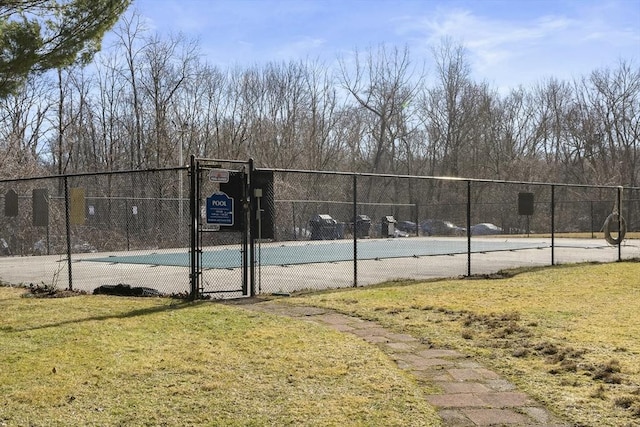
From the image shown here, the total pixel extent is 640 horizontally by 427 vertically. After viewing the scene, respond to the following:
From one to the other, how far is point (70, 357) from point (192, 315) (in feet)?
7.12

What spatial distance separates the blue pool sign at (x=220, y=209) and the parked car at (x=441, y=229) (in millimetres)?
24091

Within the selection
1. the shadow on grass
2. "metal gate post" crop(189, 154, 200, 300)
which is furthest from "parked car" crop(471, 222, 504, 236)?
the shadow on grass

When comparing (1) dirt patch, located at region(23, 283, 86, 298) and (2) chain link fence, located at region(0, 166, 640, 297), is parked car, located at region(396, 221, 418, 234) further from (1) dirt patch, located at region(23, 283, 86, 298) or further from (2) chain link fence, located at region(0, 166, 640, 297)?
(1) dirt patch, located at region(23, 283, 86, 298)

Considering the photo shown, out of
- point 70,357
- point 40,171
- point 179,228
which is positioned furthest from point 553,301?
point 40,171

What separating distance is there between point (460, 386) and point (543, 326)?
256 centimetres

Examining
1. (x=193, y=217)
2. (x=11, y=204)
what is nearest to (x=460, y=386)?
(x=193, y=217)

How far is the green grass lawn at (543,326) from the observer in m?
4.28

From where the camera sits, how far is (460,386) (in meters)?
4.46

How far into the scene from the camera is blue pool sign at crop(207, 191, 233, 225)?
857cm

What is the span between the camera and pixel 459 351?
5.55m

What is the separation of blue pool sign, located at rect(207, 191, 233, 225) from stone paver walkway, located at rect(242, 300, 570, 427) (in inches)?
106

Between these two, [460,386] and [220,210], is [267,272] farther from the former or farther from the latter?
[460,386]

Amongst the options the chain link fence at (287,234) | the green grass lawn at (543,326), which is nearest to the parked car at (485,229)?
the chain link fence at (287,234)

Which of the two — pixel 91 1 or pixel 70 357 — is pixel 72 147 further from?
pixel 70 357
